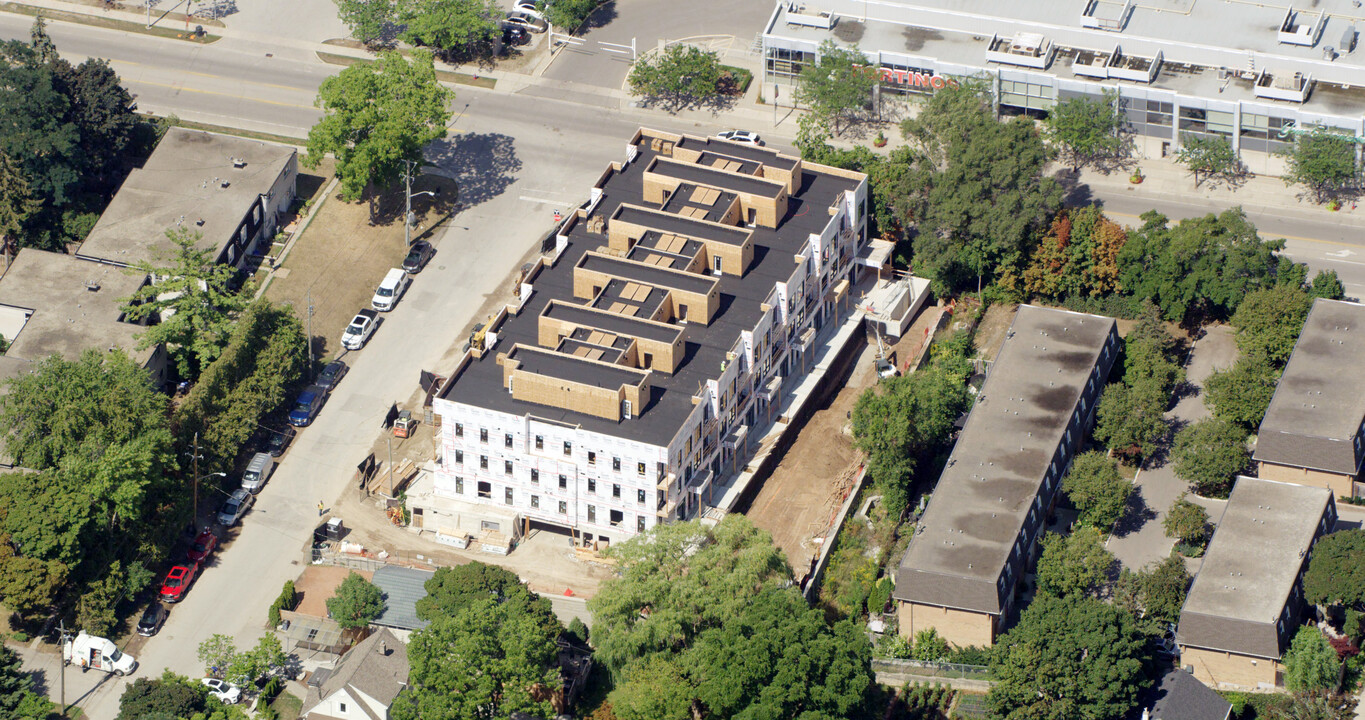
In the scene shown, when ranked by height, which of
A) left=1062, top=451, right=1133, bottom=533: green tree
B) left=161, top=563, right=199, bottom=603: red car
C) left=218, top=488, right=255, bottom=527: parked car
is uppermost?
left=1062, top=451, right=1133, bottom=533: green tree

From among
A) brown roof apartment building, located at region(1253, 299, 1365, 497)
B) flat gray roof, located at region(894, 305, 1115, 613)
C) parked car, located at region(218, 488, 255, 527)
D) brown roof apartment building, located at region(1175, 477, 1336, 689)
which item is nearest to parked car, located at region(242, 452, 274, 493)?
parked car, located at region(218, 488, 255, 527)

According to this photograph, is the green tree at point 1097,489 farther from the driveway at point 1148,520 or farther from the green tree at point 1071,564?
the green tree at point 1071,564

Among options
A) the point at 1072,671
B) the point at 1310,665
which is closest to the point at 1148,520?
the point at 1310,665

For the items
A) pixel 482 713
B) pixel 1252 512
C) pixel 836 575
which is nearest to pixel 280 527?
pixel 482 713

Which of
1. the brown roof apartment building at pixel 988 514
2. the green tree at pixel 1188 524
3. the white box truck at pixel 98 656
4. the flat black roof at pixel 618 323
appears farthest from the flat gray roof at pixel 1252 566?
the white box truck at pixel 98 656

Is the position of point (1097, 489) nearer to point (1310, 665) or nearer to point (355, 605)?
point (1310, 665)

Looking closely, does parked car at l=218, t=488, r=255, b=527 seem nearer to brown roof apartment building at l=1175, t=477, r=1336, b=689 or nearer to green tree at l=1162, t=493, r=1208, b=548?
green tree at l=1162, t=493, r=1208, b=548
